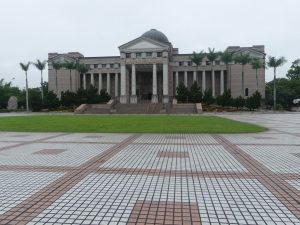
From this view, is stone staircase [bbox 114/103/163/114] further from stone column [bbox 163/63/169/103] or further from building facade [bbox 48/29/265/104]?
stone column [bbox 163/63/169/103]

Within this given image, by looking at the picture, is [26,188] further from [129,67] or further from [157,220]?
[129,67]

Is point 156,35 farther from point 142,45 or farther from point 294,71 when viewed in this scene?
point 294,71

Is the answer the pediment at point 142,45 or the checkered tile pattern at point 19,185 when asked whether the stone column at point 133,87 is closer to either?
the pediment at point 142,45

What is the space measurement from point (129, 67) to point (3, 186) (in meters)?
66.7

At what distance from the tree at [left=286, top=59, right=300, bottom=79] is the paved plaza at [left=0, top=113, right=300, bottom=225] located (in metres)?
87.3

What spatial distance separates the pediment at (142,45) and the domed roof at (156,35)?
8.41m

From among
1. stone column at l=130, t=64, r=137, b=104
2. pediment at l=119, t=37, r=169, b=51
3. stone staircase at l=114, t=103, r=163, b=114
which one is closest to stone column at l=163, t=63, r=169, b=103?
pediment at l=119, t=37, r=169, b=51

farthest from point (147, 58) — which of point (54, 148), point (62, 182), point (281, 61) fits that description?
point (62, 182)

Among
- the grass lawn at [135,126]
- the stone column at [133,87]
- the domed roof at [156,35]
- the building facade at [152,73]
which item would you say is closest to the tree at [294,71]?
the building facade at [152,73]

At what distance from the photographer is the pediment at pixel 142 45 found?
2682 inches

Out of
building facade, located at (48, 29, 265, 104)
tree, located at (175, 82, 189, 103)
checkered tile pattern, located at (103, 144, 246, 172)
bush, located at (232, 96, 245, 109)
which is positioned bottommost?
checkered tile pattern, located at (103, 144, 246, 172)

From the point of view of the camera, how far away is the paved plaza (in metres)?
4.88

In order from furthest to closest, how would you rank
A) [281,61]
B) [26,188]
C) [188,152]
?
[281,61] < [188,152] < [26,188]

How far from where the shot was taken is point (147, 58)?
6825 centimetres
